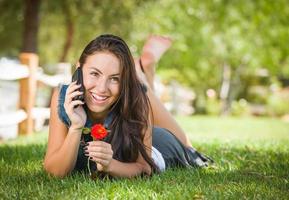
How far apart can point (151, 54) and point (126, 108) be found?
6.06ft

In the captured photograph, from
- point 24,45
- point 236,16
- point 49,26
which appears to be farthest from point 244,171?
point 49,26

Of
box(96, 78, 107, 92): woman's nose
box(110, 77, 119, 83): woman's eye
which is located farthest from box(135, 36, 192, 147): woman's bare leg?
box(96, 78, 107, 92): woman's nose

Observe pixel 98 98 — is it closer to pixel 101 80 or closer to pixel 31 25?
pixel 101 80

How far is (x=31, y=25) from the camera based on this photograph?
12148 millimetres

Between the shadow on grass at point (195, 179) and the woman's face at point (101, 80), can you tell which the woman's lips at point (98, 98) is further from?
the shadow on grass at point (195, 179)

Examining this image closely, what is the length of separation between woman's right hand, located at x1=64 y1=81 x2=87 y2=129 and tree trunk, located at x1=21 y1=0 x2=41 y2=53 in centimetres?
902

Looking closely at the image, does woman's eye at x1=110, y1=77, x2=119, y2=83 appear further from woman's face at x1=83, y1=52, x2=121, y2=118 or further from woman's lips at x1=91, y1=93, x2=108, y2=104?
woman's lips at x1=91, y1=93, x2=108, y2=104

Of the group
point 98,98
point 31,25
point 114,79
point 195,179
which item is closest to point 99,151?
point 98,98

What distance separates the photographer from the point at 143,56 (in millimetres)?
5352

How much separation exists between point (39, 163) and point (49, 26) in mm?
15237

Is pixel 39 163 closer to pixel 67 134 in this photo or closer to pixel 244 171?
pixel 67 134

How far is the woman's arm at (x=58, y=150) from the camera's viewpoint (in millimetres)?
3396

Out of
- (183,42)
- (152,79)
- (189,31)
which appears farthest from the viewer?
(183,42)

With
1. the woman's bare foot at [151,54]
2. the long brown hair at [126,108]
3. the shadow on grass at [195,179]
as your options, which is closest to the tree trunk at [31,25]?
the woman's bare foot at [151,54]
